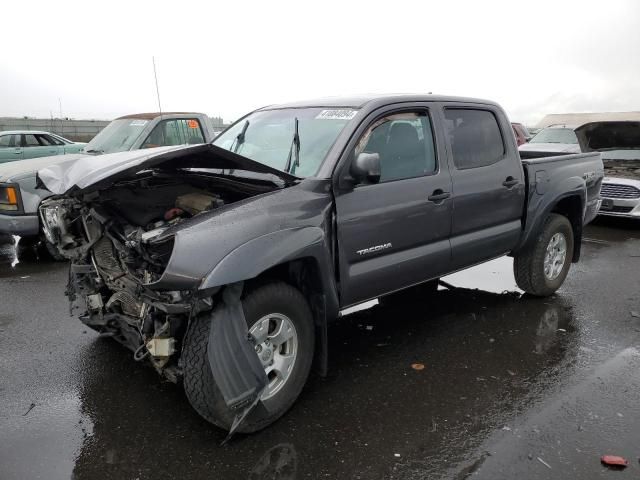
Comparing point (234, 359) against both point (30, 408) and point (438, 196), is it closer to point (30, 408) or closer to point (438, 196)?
point (30, 408)

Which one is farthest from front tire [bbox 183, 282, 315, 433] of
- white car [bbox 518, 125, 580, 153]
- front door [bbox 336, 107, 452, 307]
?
white car [bbox 518, 125, 580, 153]

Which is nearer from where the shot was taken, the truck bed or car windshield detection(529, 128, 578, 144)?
the truck bed

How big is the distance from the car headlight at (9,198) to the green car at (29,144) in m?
7.99

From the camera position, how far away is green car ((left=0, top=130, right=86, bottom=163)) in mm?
13977

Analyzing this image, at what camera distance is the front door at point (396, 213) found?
134 inches

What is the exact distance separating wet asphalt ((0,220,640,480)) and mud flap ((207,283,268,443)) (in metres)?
0.36

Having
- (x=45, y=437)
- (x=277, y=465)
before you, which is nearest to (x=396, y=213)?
(x=277, y=465)

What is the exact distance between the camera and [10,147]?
1411cm

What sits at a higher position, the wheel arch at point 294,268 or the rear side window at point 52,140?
the rear side window at point 52,140

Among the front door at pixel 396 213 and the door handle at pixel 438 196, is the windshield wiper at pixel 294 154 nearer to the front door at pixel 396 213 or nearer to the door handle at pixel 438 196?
the front door at pixel 396 213

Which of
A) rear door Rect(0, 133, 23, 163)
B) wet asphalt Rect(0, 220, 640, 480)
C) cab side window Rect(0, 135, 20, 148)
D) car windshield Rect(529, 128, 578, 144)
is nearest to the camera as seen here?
wet asphalt Rect(0, 220, 640, 480)

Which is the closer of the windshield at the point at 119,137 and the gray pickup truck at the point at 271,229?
the gray pickup truck at the point at 271,229

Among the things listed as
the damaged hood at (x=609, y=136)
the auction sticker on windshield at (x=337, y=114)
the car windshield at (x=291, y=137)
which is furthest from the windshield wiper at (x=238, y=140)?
the damaged hood at (x=609, y=136)

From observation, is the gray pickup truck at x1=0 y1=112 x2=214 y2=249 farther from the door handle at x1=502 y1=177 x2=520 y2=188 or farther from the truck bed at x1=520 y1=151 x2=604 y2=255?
the truck bed at x1=520 y1=151 x2=604 y2=255
